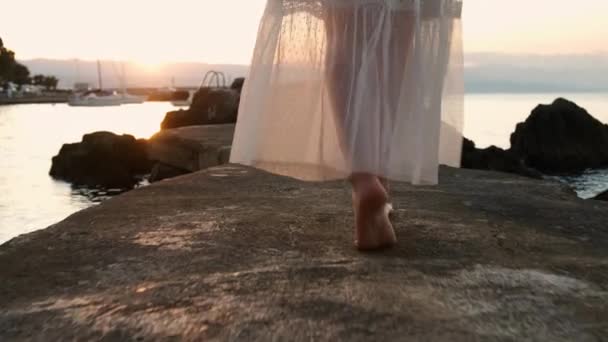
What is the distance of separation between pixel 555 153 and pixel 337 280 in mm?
11753

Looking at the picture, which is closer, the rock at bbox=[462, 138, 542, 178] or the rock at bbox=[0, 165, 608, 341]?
the rock at bbox=[0, 165, 608, 341]

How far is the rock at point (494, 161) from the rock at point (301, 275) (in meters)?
4.99

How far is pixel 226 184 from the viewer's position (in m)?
2.92

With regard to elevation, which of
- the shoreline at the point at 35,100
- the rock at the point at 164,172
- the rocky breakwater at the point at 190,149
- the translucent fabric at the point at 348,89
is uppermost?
the translucent fabric at the point at 348,89

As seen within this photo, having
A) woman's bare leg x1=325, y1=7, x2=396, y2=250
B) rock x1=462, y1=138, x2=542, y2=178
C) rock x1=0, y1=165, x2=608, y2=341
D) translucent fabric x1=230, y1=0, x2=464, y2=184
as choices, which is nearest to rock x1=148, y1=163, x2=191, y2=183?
rock x1=462, y1=138, x2=542, y2=178

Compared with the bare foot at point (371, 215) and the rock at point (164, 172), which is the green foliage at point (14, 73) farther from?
the bare foot at point (371, 215)

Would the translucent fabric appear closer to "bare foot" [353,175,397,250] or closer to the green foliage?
"bare foot" [353,175,397,250]

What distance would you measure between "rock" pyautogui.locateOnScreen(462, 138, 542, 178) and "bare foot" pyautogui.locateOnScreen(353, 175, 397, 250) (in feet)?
18.7

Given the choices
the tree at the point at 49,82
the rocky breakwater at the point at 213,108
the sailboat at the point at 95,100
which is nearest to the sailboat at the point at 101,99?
the sailboat at the point at 95,100

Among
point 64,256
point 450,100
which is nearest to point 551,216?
point 450,100

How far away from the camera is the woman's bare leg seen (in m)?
1.71

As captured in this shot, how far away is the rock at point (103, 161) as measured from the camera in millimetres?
8617

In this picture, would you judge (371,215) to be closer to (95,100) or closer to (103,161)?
(103,161)

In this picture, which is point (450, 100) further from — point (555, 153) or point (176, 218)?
point (555, 153)
